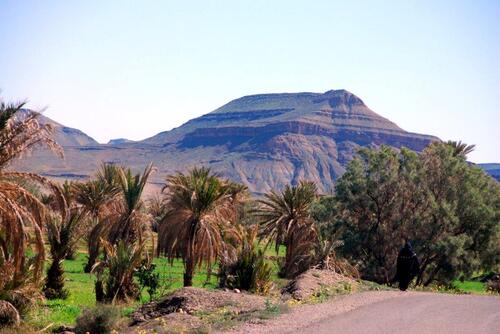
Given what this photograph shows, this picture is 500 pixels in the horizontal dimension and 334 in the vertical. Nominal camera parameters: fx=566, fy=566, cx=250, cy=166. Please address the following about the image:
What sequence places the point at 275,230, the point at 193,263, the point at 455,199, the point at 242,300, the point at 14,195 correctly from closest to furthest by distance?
1. the point at 14,195
2. the point at 242,300
3. the point at 193,263
4. the point at 455,199
5. the point at 275,230

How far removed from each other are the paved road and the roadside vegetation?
2176 mm

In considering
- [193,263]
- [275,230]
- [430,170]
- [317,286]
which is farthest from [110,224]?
[430,170]

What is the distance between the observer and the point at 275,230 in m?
33.8

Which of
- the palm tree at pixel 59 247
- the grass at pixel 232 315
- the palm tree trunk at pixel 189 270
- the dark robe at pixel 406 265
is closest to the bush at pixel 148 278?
the palm tree at pixel 59 247

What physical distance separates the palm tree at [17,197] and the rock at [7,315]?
38 centimetres

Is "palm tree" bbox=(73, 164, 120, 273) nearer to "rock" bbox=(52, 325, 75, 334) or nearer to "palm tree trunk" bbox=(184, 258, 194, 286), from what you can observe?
"palm tree trunk" bbox=(184, 258, 194, 286)

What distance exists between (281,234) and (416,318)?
20.3 m

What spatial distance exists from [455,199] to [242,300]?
17263 mm

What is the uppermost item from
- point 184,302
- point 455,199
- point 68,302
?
point 455,199

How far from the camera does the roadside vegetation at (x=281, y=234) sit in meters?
19.0

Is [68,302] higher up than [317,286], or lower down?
lower down

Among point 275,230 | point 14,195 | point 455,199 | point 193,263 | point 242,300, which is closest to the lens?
point 14,195

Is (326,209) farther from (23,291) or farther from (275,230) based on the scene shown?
(23,291)

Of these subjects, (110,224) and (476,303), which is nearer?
(476,303)
